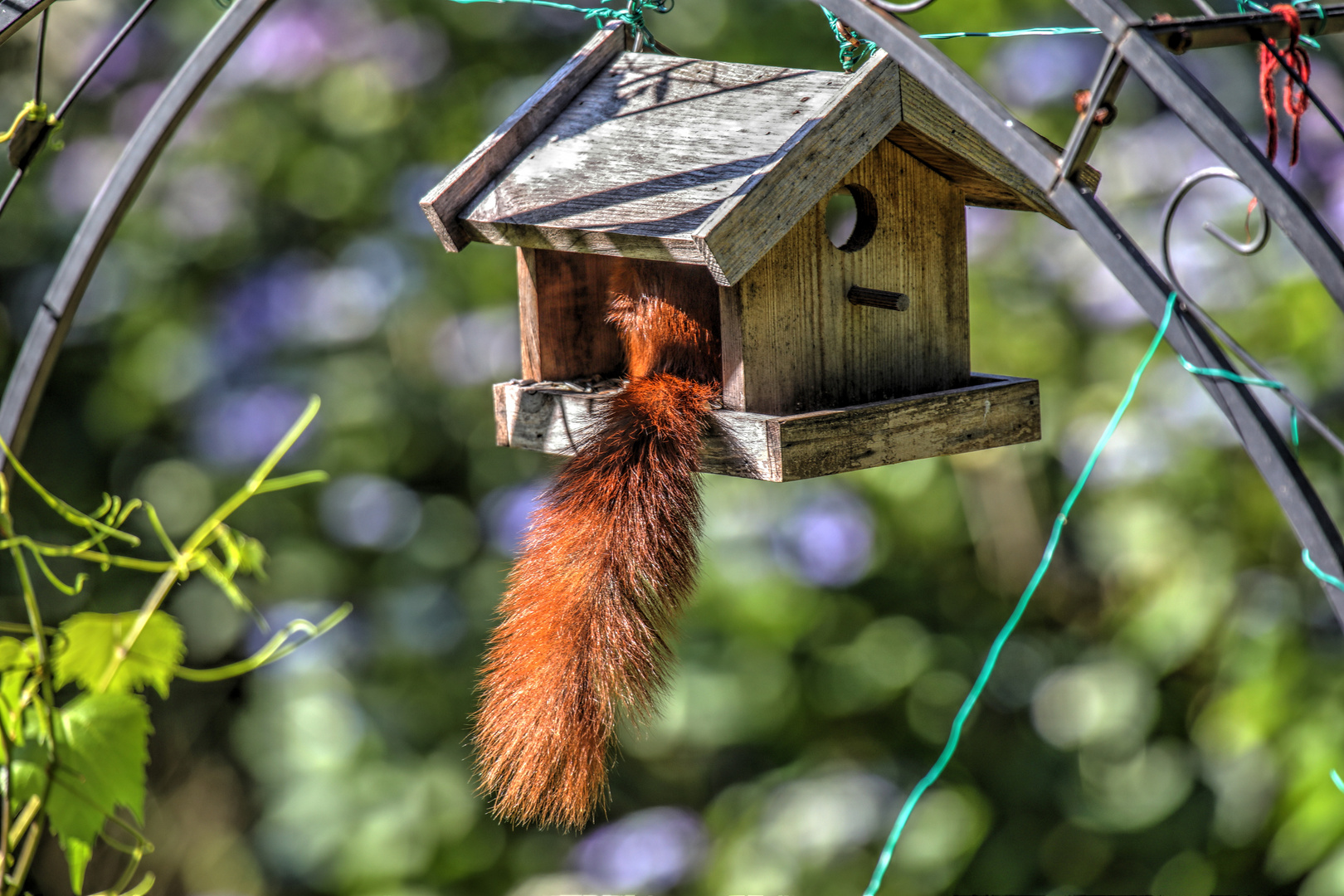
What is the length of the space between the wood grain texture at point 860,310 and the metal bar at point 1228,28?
319 mm

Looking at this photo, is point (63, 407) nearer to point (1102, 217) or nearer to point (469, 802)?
point (469, 802)

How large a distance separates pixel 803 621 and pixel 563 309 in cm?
98

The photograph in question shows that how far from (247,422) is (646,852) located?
93 cm

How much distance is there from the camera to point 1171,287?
55 cm

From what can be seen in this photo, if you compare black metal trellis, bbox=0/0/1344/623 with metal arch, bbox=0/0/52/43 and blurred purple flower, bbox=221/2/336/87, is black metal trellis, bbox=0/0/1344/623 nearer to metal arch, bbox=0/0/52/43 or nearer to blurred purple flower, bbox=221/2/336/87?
metal arch, bbox=0/0/52/43

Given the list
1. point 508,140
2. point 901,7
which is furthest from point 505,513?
point 901,7

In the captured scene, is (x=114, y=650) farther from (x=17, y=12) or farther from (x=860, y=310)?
(x=860, y=310)

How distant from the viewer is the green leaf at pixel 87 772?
629mm

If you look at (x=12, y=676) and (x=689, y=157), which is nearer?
(x=12, y=676)

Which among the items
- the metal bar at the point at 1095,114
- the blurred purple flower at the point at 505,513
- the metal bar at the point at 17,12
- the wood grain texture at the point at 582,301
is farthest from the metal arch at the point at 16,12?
the blurred purple flower at the point at 505,513

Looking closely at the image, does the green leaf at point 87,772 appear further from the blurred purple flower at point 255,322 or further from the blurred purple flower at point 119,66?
the blurred purple flower at point 119,66

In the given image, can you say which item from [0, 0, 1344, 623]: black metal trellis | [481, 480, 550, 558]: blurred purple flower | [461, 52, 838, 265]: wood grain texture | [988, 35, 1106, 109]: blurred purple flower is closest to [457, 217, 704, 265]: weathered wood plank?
[461, 52, 838, 265]: wood grain texture

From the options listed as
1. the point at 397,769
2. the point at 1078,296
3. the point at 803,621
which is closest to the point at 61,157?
the point at 397,769

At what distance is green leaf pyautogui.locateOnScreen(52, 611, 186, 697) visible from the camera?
0.65m
